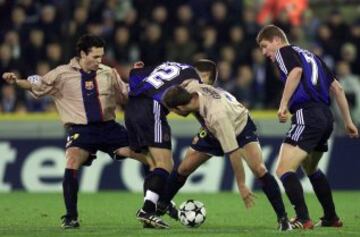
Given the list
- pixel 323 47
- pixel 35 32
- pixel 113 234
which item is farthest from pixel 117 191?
pixel 113 234

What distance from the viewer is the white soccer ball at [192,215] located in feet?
36.2

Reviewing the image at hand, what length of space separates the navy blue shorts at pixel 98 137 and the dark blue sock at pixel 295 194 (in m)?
1.87

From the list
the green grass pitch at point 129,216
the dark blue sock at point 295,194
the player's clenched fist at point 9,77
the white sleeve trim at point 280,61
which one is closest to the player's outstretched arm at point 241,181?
the green grass pitch at point 129,216

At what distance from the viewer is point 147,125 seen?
1075cm

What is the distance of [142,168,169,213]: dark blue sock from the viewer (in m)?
10.6

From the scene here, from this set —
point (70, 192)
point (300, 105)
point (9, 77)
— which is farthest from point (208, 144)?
point (9, 77)

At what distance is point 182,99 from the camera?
32.6ft

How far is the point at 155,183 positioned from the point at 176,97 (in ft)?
3.50

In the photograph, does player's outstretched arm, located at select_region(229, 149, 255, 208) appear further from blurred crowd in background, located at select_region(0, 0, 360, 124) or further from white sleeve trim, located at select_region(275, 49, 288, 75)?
blurred crowd in background, located at select_region(0, 0, 360, 124)

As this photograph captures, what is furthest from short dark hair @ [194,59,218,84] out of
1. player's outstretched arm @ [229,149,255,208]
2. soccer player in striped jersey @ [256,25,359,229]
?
player's outstretched arm @ [229,149,255,208]

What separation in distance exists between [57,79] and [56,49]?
700 centimetres

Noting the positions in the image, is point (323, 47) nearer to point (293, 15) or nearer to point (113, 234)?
point (293, 15)

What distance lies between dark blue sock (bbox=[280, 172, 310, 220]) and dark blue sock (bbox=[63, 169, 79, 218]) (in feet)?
6.88

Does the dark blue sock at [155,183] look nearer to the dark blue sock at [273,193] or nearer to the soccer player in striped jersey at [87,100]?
the soccer player in striped jersey at [87,100]
